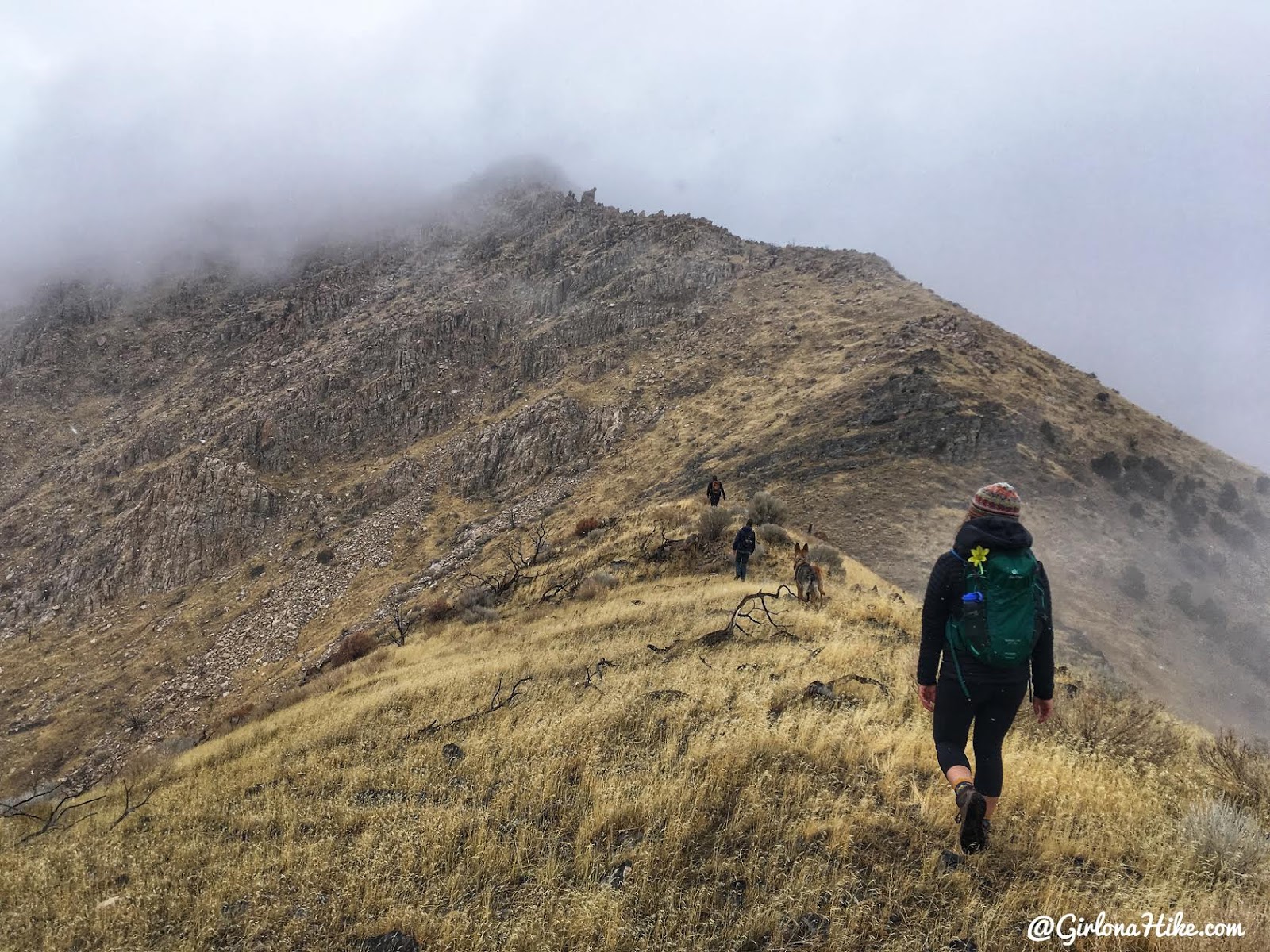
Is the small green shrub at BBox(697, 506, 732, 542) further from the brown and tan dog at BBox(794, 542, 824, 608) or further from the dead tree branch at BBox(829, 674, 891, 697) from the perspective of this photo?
the dead tree branch at BBox(829, 674, 891, 697)

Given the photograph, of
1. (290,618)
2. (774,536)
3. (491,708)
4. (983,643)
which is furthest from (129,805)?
(290,618)

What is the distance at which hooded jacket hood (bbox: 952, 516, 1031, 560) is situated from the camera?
12.5 feet

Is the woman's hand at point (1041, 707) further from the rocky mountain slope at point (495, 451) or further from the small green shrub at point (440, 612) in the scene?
the small green shrub at point (440, 612)

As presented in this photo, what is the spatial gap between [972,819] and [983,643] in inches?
44.6

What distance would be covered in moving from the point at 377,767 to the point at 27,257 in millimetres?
110964

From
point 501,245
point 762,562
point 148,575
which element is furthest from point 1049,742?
point 501,245

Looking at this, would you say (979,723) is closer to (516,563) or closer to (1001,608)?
(1001,608)

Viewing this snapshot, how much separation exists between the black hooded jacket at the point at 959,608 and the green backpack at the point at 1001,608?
64 mm

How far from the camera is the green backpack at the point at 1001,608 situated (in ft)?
12.4

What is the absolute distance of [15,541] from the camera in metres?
40.2

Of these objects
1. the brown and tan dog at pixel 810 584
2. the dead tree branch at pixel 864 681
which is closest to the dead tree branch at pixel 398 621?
the brown and tan dog at pixel 810 584

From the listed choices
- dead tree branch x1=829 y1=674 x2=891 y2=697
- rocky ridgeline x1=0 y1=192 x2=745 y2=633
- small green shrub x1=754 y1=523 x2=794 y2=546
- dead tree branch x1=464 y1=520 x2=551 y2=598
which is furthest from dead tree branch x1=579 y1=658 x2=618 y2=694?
rocky ridgeline x1=0 y1=192 x2=745 y2=633

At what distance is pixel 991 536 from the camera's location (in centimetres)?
385

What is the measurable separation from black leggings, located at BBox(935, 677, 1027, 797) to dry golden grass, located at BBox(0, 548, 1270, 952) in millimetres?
604
